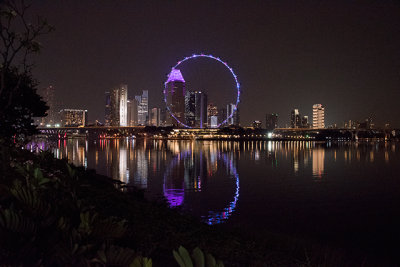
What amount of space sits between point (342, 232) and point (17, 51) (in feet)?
42.0

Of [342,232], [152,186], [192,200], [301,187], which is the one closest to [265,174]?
[301,187]

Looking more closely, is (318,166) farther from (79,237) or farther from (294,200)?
(79,237)

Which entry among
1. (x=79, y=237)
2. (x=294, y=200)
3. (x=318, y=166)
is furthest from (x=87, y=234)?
(x=318, y=166)

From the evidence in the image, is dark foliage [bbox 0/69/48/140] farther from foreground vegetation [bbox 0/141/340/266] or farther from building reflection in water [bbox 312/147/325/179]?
building reflection in water [bbox 312/147/325/179]

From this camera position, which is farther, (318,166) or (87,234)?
(318,166)

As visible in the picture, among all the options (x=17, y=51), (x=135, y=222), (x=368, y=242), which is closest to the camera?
(x=135, y=222)

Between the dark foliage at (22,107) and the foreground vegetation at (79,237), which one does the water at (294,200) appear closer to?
the dark foliage at (22,107)

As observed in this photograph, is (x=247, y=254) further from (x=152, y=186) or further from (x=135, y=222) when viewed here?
(x=152, y=186)

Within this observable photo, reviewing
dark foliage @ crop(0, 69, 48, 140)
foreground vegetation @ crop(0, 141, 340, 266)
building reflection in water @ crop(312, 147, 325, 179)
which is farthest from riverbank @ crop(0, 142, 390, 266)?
building reflection in water @ crop(312, 147, 325, 179)

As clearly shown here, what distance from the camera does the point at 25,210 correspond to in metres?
4.50

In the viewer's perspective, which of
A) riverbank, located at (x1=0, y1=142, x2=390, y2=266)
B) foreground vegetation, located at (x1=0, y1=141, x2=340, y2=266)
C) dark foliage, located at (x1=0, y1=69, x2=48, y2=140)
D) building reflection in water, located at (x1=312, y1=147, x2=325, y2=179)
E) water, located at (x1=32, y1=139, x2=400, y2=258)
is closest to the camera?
foreground vegetation, located at (x1=0, y1=141, x2=340, y2=266)

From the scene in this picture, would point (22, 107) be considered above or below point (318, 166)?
above

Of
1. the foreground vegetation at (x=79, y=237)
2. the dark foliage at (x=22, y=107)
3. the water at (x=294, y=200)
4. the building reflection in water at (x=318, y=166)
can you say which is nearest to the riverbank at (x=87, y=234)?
the foreground vegetation at (x=79, y=237)

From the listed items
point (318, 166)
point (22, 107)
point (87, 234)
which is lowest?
point (318, 166)
